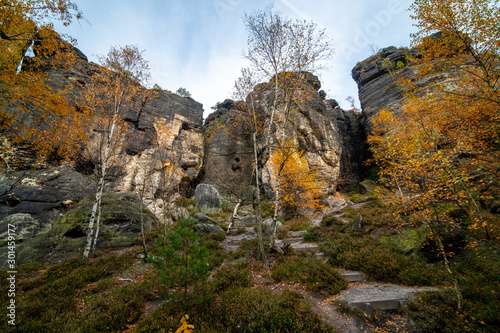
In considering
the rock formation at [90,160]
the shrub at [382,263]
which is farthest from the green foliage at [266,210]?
the shrub at [382,263]

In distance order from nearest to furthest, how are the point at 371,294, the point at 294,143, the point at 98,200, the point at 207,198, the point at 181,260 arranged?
the point at 181,260
the point at 371,294
the point at 98,200
the point at 294,143
the point at 207,198

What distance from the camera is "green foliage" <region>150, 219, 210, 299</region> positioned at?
423cm

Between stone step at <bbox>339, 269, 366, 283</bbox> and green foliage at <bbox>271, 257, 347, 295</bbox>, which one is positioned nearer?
green foliage at <bbox>271, 257, 347, 295</bbox>

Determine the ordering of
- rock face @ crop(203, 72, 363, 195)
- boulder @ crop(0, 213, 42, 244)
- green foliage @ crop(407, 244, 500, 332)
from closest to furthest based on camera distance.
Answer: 1. green foliage @ crop(407, 244, 500, 332)
2. boulder @ crop(0, 213, 42, 244)
3. rock face @ crop(203, 72, 363, 195)

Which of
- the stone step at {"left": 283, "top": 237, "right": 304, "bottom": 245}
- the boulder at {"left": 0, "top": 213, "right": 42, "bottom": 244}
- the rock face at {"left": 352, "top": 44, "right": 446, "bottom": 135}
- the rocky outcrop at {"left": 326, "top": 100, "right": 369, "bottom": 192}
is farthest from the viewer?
the rocky outcrop at {"left": 326, "top": 100, "right": 369, "bottom": 192}

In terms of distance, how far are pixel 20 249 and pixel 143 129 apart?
56.1 ft

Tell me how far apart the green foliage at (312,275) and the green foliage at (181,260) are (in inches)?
125

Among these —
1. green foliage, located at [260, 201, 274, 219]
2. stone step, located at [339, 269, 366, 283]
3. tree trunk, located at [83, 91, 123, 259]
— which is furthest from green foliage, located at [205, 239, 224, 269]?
green foliage, located at [260, 201, 274, 219]

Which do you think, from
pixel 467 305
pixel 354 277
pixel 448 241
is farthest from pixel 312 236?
pixel 467 305

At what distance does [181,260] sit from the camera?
4.36 m

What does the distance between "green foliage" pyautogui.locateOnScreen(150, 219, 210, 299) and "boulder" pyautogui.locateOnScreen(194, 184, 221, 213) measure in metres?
17.0

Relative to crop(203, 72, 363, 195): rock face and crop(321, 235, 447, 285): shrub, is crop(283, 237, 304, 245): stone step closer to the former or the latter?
crop(321, 235, 447, 285): shrub

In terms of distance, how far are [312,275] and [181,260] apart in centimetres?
424

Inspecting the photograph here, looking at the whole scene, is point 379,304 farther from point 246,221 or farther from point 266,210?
point 266,210
